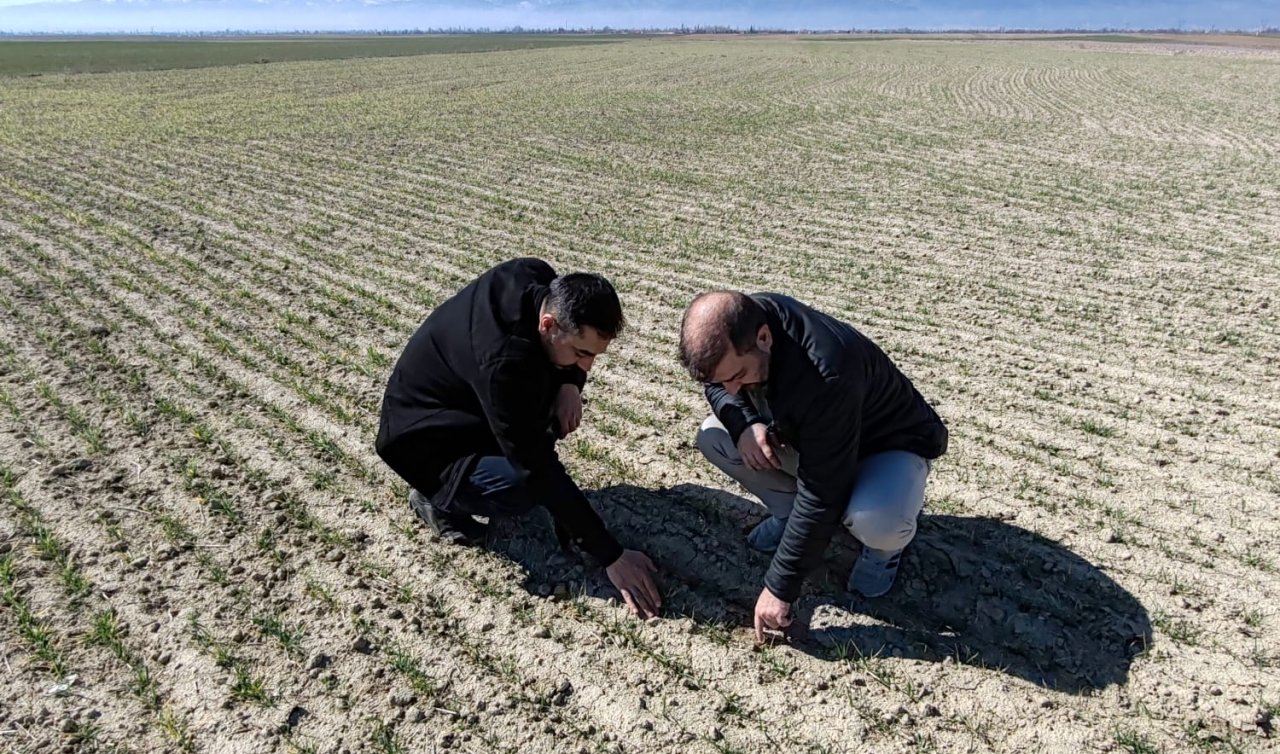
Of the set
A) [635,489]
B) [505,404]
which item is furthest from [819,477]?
[635,489]

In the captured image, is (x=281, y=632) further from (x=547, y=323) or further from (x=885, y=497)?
(x=885, y=497)

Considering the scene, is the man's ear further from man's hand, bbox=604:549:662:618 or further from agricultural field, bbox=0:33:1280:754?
agricultural field, bbox=0:33:1280:754

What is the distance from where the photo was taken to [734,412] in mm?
3551

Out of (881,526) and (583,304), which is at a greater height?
(583,304)

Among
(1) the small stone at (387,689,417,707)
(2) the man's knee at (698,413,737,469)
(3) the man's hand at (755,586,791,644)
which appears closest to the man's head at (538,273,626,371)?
(2) the man's knee at (698,413,737,469)

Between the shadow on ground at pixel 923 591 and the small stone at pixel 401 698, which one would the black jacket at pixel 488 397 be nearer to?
the shadow on ground at pixel 923 591

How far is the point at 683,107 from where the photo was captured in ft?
74.0

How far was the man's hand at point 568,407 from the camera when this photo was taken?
383 cm

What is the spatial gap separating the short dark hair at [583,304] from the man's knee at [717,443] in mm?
986

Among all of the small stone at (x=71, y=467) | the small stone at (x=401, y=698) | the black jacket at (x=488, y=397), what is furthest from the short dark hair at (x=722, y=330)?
the small stone at (x=71, y=467)

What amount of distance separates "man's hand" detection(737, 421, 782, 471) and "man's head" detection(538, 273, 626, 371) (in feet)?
2.52

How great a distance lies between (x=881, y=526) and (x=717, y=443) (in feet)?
2.80

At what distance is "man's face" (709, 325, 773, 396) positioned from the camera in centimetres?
275

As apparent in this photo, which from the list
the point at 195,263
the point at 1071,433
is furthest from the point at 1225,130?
the point at 195,263
